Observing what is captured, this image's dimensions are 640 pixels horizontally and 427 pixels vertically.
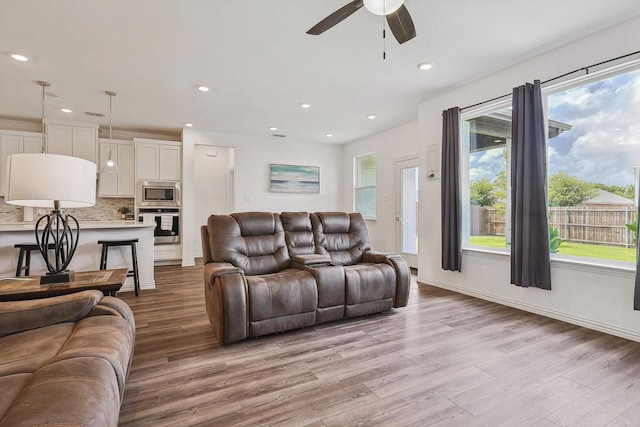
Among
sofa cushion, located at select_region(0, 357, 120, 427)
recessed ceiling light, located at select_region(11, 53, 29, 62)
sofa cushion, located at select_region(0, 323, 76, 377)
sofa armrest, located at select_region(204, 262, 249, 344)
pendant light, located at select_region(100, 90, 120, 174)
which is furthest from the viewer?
pendant light, located at select_region(100, 90, 120, 174)

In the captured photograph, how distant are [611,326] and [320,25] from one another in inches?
135

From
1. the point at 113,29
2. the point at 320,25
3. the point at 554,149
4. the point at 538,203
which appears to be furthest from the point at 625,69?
the point at 113,29

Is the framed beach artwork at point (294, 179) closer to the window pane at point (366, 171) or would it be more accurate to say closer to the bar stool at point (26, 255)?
the window pane at point (366, 171)

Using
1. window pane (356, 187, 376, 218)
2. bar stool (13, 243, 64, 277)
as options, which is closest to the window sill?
window pane (356, 187, 376, 218)

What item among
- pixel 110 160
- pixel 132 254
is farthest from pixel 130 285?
pixel 110 160

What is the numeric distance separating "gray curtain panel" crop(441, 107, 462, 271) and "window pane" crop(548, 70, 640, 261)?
97 centimetres

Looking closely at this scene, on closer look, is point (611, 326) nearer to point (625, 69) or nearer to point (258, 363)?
point (625, 69)

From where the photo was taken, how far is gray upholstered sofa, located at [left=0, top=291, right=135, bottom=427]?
94 centimetres

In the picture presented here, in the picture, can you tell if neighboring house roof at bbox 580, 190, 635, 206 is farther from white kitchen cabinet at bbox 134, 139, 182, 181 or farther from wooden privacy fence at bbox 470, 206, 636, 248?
white kitchen cabinet at bbox 134, 139, 182, 181

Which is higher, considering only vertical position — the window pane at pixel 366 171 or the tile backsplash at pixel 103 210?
the window pane at pixel 366 171

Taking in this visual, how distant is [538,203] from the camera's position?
10.2ft

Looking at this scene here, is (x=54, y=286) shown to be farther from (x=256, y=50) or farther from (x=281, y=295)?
(x=256, y=50)

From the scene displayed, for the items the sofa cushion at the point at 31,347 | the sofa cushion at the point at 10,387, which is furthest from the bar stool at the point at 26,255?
the sofa cushion at the point at 10,387

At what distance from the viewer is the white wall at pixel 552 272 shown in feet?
8.82
